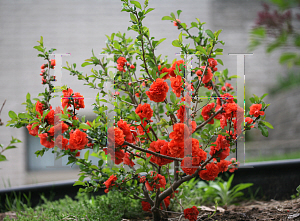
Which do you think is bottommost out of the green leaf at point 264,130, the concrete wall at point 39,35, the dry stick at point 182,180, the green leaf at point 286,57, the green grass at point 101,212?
the green grass at point 101,212

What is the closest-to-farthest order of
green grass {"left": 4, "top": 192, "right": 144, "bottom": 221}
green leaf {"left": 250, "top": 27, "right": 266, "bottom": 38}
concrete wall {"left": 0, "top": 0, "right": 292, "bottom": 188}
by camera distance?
green leaf {"left": 250, "top": 27, "right": 266, "bottom": 38} → green grass {"left": 4, "top": 192, "right": 144, "bottom": 221} → concrete wall {"left": 0, "top": 0, "right": 292, "bottom": 188}

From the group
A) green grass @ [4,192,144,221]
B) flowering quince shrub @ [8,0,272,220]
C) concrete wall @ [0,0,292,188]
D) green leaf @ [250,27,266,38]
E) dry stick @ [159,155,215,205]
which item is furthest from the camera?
concrete wall @ [0,0,292,188]

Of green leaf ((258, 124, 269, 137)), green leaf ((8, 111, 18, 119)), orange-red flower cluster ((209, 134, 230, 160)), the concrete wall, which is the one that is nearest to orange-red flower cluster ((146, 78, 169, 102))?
orange-red flower cluster ((209, 134, 230, 160))

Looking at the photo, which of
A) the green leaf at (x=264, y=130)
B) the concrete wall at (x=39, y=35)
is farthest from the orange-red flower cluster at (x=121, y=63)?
the concrete wall at (x=39, y=35)

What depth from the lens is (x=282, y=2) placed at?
0.28 m

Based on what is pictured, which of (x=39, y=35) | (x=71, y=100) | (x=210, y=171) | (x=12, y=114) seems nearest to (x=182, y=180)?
(x=210, y=171)

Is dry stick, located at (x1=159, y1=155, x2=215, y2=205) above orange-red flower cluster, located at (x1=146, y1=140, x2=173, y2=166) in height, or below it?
below

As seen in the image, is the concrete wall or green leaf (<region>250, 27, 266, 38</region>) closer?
green leaf (<region>250, 27, 266, 38</region>)

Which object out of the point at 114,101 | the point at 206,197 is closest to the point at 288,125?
the point at 206,197

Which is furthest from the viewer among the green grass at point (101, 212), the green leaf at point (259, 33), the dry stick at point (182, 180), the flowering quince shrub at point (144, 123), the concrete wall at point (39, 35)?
the concrete wall at point (39, 35)

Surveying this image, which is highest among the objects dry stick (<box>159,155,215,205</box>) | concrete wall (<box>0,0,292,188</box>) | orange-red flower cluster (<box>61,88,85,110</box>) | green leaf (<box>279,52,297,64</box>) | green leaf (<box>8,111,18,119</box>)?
concrete wall (<box>0,0,292,188</box>)

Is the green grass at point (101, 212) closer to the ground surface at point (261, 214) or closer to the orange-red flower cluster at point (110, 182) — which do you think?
the ground surface at point (261, 214)

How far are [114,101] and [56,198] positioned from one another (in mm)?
932

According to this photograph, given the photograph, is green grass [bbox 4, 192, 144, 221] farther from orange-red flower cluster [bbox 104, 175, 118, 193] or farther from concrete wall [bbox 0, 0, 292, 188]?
concrete wall [bbox 0, 0, 292, 188]
